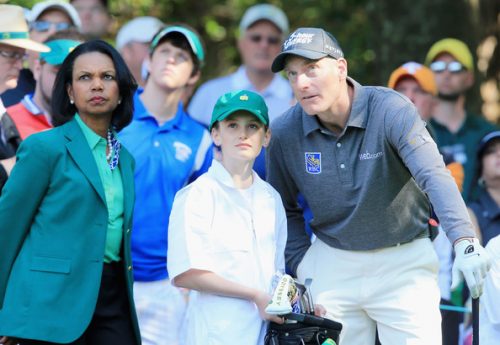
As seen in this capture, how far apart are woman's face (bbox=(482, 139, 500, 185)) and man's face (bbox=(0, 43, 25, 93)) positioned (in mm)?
3584

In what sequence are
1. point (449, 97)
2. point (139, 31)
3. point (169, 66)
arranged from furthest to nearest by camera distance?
point (449, 97) < point (139, 31) < point (169, 66)

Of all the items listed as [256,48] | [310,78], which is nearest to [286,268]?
[310,78]

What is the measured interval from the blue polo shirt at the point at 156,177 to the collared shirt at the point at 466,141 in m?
2.63

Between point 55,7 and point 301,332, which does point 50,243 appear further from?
point 55,7

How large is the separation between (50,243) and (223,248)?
848mm

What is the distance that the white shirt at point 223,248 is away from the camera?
5.01 meters

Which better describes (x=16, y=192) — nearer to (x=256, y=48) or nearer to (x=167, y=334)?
(x=167, y=334)

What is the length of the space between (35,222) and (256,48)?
3839mm

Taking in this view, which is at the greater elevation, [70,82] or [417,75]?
[417,75]

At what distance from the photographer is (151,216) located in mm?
6250

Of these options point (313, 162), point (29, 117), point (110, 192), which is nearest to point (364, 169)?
point (313, 162)

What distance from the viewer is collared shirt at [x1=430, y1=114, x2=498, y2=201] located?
838cm

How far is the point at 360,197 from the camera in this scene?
5.34 meters

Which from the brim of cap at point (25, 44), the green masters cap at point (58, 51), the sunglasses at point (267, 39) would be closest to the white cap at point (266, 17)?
the sunglasses at point (267, 39)
